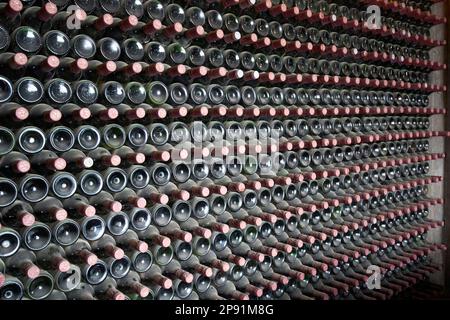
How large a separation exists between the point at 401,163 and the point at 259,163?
1138 mm

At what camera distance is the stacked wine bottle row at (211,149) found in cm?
135

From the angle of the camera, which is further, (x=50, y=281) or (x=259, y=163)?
(x=259, y=163)

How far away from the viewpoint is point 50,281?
1.37 m

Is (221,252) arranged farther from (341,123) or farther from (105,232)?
(341,123)

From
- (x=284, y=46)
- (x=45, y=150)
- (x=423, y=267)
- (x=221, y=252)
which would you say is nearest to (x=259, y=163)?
(x=221, y=252)

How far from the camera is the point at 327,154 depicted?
2.24 metres

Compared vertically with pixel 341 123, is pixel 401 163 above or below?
below

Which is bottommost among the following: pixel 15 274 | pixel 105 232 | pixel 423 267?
pixel 423 267

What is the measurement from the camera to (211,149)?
173 cm

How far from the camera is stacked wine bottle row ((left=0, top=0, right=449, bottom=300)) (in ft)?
4.42

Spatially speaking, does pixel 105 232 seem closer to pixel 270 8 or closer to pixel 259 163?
pixel 259 163
